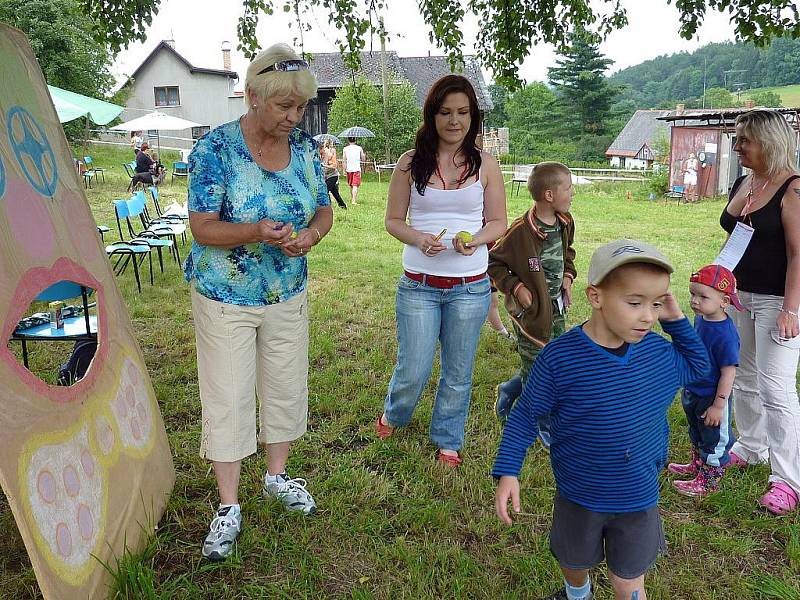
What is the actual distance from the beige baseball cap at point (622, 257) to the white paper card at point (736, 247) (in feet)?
4.40

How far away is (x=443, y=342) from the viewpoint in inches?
126

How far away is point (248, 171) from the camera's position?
93.7 inches

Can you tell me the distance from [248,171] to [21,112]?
0.83m

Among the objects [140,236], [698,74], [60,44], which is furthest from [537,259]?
[698,74]

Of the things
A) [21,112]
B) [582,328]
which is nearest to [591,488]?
[582,328]

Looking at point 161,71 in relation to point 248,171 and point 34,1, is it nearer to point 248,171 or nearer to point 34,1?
point 34,1

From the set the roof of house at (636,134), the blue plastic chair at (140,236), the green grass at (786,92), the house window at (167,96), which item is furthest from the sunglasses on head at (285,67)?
the green grass at (786,92)

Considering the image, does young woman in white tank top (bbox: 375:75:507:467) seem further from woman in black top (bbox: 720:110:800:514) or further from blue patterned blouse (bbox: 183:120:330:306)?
woman in black top (bbox: 720:110:800:514)

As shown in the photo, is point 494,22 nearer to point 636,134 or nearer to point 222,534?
point 222,534

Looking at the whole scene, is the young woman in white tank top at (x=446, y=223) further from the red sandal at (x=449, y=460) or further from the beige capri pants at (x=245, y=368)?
the beige capri pants at (x=245, y=368)

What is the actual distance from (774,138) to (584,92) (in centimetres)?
5052

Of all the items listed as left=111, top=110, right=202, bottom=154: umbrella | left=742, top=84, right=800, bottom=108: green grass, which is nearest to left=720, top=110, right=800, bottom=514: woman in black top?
left=111, top=110, right=202, bottom=154: umbrella

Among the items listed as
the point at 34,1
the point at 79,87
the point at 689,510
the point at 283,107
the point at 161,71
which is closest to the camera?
the point at 283,107

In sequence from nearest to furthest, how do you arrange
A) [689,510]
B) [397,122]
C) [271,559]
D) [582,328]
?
[582,328] → [271,559] → [689,510] → [397,122]
